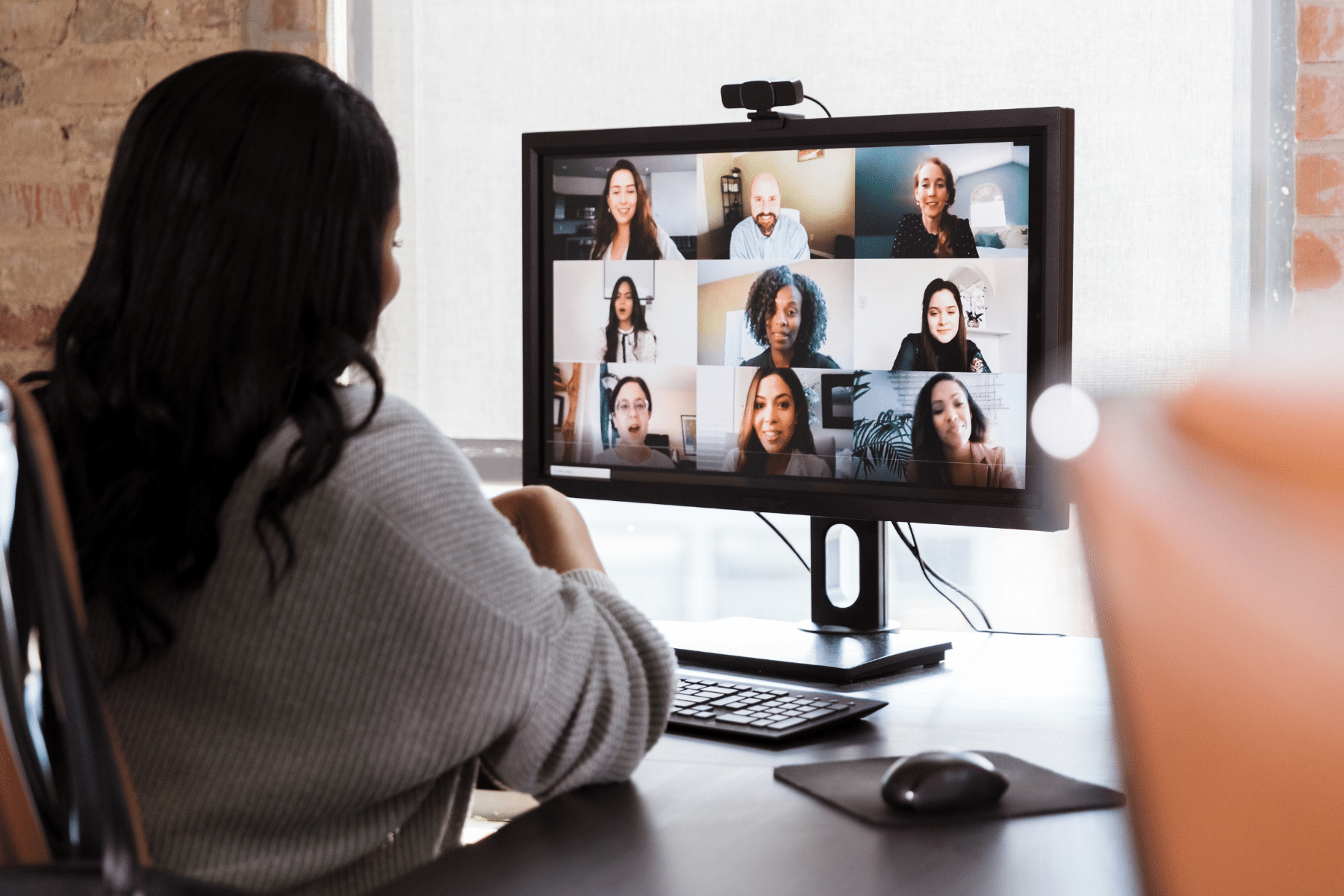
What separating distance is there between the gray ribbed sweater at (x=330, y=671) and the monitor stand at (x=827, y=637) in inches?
19.4

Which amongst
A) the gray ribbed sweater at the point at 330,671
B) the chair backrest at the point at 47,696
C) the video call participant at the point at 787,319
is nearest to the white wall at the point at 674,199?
the video call participant at the point at 787,319

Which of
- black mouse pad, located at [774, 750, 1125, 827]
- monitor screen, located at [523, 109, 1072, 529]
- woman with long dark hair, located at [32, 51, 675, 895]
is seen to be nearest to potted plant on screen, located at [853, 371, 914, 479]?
monitor screen, located at [523, 109, 1072, 529]

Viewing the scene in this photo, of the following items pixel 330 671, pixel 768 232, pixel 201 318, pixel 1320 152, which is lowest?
pixel 330 671

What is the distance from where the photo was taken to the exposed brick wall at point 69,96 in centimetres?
184

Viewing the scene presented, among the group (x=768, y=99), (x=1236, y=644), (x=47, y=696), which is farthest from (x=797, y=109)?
(x=1236, y=644)

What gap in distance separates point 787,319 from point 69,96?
4.02ft

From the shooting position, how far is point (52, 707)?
1.69 feet

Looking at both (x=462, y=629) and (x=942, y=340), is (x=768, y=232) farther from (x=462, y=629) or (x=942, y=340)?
(x=462, y=629)

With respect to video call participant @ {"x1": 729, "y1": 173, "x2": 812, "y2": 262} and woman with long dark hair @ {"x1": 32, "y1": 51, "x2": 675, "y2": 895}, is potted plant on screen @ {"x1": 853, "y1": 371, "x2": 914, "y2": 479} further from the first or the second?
woman with long dark hair @ {"x1": 32, "y1": 51, "x2": 675, "y2": 895}

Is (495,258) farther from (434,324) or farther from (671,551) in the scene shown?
(671,551)

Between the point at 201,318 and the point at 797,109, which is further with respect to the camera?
the point at 797,109

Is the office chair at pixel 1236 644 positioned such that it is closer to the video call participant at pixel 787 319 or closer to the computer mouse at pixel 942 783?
the computer mouse at pixel 942 783

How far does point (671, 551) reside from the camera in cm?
190

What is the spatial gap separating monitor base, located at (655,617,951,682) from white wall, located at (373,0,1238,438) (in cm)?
49
